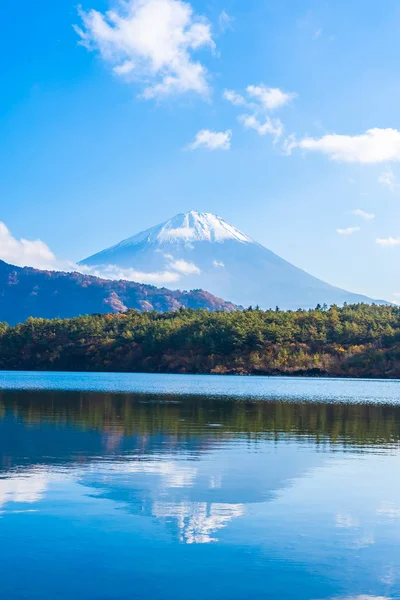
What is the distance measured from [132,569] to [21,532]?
238cm

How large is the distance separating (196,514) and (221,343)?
89215 millimetres

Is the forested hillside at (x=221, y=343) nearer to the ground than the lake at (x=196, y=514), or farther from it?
farther from it

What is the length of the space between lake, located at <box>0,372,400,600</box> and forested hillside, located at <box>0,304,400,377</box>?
70337 millimetres

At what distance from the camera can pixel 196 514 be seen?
41.4 feet

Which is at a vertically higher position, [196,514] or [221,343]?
[221,343]

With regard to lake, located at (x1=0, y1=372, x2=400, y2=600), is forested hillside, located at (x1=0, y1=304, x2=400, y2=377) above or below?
above

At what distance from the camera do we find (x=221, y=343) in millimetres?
101750

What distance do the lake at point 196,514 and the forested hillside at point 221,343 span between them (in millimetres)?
70337

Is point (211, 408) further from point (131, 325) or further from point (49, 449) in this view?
point (131, 325)

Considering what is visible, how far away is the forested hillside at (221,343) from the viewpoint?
95.1 meters

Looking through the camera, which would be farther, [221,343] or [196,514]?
[221,343]

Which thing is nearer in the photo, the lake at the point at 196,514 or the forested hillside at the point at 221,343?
the lake at the point at 196,514

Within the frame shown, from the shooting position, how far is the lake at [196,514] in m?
9.25

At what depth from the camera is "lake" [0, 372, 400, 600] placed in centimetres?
925
